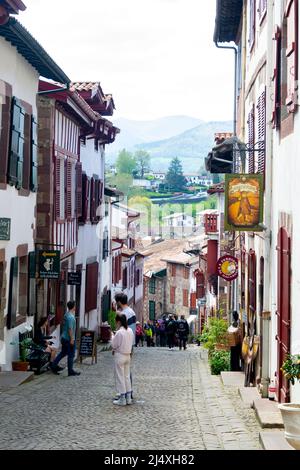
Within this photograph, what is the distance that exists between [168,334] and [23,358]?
21.5 m

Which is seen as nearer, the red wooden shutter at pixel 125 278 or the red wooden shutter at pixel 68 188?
the red wooden shutter at pixel 68 188

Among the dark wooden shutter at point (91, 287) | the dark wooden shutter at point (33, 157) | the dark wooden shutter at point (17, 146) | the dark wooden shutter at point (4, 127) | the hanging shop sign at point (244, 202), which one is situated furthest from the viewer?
the dark wooden shutter at point (91, 287)

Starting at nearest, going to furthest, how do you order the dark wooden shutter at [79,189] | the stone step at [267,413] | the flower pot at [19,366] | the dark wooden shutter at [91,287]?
the stone step at [267,413] < the flower pot at [19,366] < the dark wooden shutter at [79,189] < the dark wooden shutter at [91,287]

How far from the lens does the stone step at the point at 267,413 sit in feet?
38.8

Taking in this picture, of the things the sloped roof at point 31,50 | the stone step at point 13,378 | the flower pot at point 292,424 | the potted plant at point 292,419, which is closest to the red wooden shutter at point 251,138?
the sloped roof at point 31,50

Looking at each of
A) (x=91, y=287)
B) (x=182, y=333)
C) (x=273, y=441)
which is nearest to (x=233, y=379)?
(x=273, y=441)

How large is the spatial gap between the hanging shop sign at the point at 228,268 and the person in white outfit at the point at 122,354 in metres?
9.87

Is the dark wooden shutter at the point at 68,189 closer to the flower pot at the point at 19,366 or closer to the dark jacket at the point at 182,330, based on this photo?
the flower pot at the point at 19,366

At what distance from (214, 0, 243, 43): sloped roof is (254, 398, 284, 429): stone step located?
12193 millimetres

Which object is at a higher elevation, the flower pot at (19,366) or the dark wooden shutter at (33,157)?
the dark wooden shutter at (33,157)

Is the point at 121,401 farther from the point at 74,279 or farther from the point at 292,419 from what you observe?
the point at 74,279

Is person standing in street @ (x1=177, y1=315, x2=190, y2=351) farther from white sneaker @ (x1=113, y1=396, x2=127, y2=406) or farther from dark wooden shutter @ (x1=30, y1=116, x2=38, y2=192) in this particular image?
white sneaker @ (x1=113, y1=396, x2=127, y2=406)
